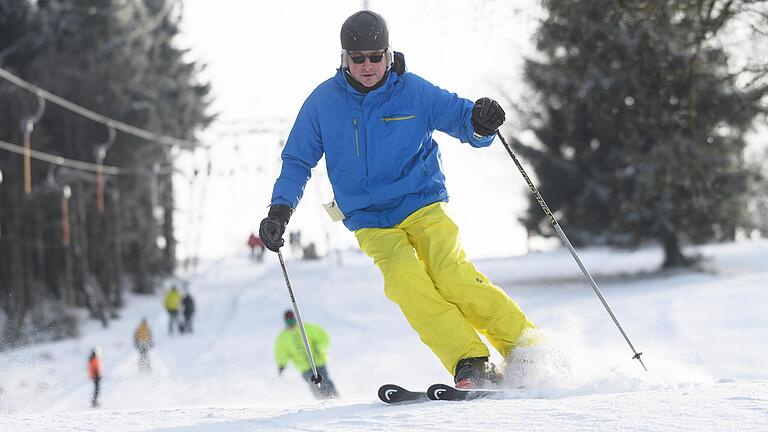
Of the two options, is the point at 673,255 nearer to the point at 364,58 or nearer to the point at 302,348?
the point at 302,348

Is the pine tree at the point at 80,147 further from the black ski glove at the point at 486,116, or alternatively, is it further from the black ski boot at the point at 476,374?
the black ski boot at the point at 476,374

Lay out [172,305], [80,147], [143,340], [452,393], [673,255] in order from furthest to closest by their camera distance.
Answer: [80,147]
[673,255]
[172,305]
[143,340]
[452,393]

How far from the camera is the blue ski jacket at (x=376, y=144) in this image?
5145 mm

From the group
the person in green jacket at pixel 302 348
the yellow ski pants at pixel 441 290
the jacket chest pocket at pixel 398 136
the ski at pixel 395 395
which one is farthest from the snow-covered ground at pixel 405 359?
the jacket chest pocket at pixel 398 136

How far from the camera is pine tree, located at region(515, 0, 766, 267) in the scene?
11438 millimetres

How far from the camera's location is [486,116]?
5.15m

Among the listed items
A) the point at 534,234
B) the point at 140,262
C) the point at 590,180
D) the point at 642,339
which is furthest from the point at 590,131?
the point at 140,262

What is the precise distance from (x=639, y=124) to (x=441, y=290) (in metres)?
10.3

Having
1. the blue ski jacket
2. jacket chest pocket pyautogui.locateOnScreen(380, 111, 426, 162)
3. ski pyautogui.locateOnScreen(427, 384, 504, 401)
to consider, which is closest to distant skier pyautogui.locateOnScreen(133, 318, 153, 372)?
the blue ski jacket

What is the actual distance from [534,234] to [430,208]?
2581 cm

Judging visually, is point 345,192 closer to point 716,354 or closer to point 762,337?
point 716,354

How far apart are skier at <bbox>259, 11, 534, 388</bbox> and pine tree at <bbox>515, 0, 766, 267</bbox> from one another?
5.62m

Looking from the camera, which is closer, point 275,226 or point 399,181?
point 275,226

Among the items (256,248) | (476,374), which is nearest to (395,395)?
(476,374)
